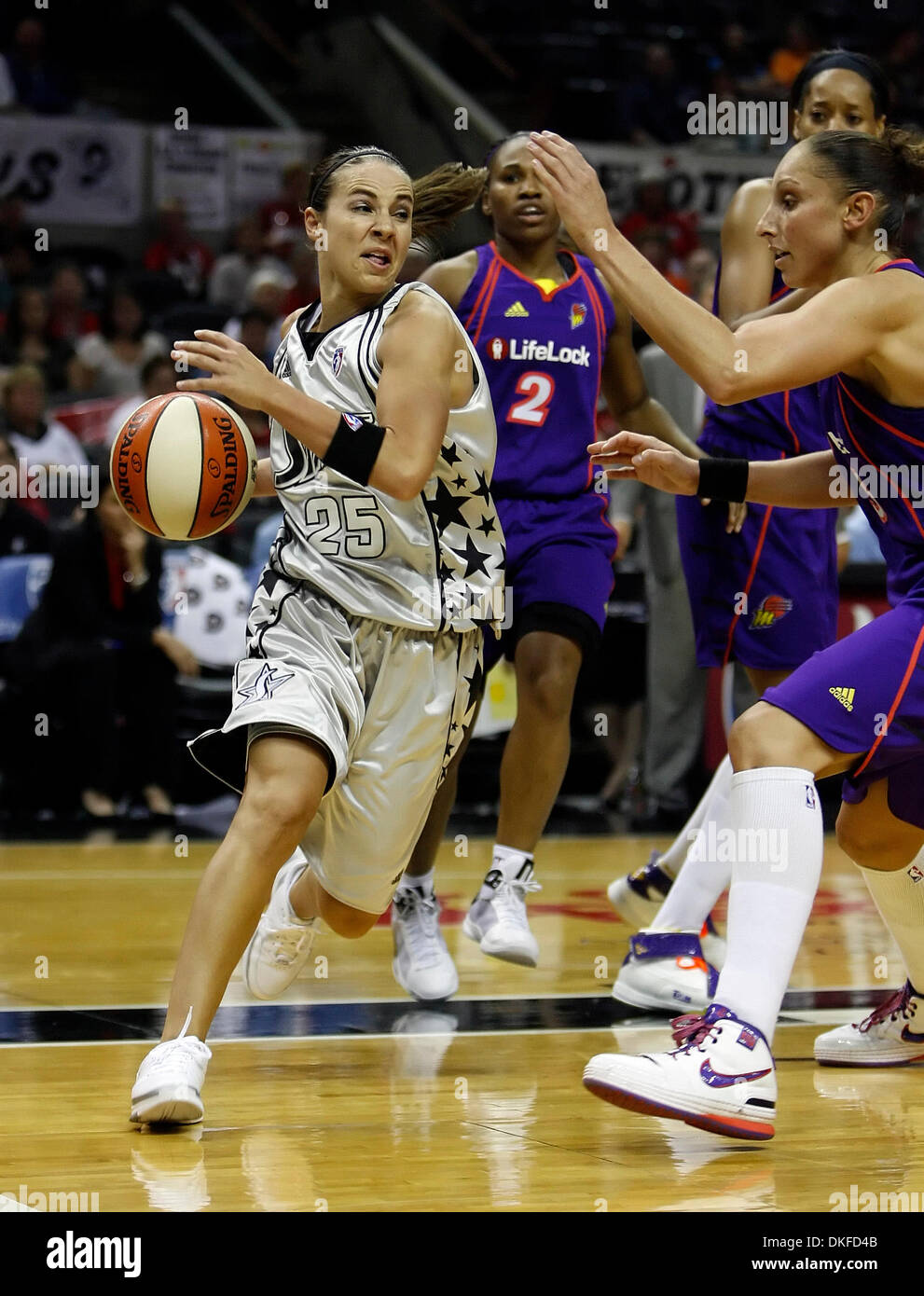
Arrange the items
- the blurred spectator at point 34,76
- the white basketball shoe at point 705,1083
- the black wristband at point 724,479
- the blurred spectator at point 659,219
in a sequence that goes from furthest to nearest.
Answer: the blurred spectator at point 34,76
the blurred spectator at point 659,219
the black wristband at point 724,479
the white basketball shoe at point 705,1083

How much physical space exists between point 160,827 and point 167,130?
6.88 meters

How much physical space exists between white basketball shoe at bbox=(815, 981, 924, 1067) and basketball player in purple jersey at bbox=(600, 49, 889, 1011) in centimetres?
70

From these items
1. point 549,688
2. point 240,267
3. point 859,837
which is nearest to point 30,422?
point 240,267

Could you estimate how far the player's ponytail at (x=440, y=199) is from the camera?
429cm

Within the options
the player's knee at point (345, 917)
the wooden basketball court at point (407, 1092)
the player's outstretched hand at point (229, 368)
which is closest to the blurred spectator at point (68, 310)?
the wooden basketball court at point (407, 1092)

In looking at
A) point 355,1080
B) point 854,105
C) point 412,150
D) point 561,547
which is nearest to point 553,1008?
point 355,1080

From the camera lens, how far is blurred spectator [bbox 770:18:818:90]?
52.5 feet

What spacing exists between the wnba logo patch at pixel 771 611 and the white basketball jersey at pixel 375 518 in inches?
47.9

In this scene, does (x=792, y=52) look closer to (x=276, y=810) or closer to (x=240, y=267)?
(x=240, y=267)

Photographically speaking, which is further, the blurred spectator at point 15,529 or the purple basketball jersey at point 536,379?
the blurred spectator at point 15,529

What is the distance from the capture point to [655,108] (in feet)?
50.9

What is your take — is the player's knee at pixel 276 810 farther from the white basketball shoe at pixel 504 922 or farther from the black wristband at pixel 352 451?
the white basketball shoe at pixel 504 922

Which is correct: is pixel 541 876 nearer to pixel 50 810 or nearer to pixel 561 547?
pixel 561 547

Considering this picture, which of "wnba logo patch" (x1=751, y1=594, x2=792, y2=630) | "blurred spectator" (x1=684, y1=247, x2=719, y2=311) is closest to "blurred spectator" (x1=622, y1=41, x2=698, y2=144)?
"blurred spectator" (x1=684, y1=247, x2=719, y2=311)
